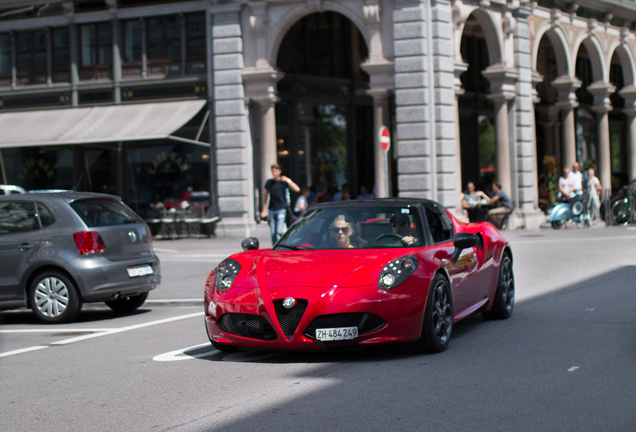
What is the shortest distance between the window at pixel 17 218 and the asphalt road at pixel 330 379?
1136 millimetres

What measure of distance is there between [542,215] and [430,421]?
72.7ft

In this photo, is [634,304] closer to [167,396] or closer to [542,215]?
[167,396]

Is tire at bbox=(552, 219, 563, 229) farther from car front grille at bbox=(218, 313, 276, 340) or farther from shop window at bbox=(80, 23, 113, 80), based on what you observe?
car front grille at bbox=(218, 313, 276, 340)

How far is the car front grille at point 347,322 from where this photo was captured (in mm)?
6289

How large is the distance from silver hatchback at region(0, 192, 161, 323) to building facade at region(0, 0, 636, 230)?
41.7 ft

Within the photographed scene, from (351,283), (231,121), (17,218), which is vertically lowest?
(351,283)

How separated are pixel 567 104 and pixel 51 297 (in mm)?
23223

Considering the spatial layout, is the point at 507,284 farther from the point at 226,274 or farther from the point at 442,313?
the point at 226,274

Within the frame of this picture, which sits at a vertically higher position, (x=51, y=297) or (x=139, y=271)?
(x=139, y=271)

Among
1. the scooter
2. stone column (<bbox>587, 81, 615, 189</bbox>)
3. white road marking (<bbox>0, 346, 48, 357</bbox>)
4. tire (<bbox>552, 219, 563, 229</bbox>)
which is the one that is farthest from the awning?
stone column (<bbox>587, 81, 615, 189</bbox>)

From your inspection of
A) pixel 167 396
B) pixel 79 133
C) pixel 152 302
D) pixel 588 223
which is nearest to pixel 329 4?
pixel 79 133

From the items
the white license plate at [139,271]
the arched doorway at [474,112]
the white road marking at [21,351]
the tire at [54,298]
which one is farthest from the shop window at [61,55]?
the white road marking at [21,351]

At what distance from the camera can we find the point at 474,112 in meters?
33.9

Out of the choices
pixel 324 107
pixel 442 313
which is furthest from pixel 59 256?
pixel 324 107
